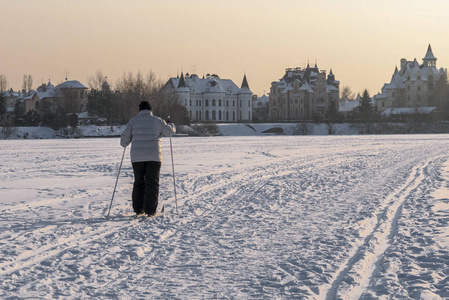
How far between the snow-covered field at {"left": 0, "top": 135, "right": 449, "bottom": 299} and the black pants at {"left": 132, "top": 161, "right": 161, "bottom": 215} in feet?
0.94

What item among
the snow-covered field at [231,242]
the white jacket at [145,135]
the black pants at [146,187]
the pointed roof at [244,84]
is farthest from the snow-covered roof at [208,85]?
the black pants at [146,187]

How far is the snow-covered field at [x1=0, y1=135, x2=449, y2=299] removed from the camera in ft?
18.4

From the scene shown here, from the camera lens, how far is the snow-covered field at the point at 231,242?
18.4 ft

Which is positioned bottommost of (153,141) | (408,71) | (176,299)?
(176,299)

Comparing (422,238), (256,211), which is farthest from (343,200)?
(422,238)

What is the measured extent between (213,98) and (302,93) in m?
17.7

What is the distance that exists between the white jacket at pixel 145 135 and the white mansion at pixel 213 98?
107m

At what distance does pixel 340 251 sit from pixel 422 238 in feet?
4.71

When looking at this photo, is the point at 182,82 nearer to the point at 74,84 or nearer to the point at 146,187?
the point at 74,84

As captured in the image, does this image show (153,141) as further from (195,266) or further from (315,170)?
(315,170)

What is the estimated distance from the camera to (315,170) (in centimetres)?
1867

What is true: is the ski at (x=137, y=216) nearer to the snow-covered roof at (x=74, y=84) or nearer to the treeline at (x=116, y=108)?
the treeline at (x=116, y=108)

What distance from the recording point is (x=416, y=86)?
119500 millimetres

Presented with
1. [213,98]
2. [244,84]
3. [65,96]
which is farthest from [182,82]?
[65,96]
